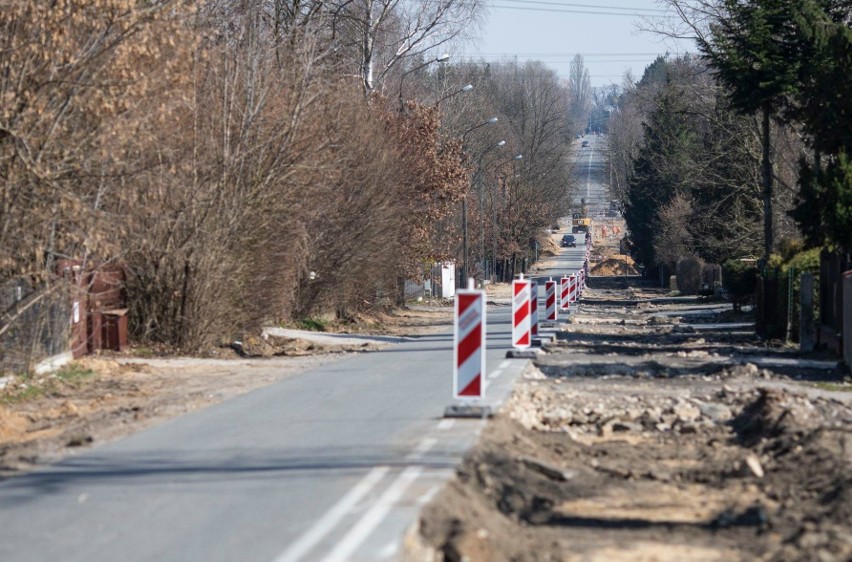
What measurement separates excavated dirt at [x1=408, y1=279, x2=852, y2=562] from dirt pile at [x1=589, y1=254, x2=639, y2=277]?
9091cm

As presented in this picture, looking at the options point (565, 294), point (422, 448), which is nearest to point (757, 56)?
point (565, 294)

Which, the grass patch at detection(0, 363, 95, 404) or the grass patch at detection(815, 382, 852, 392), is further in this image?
the grass patch at detection(815, 382, 852, 392)

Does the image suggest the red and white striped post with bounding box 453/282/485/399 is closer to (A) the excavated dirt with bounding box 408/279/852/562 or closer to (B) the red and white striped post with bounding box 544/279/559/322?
(A) the excavated dirt with bounding box 408/279/852/562

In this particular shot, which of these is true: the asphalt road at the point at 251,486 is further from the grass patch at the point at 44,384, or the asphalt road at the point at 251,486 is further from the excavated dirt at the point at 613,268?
the excavated dirt at the point at 613,268

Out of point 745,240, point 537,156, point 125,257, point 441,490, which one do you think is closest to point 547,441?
point 441,490

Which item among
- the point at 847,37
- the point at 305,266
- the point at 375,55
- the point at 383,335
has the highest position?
the point at 375,55

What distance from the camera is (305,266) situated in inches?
1211

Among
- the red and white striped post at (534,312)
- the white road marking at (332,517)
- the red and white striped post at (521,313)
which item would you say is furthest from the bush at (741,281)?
the white road marking at (332,517)

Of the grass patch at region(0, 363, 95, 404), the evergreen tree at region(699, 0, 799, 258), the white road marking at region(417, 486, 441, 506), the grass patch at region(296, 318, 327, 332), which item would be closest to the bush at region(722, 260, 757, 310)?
the evergreen tree at region(699, 0, 799, 258)

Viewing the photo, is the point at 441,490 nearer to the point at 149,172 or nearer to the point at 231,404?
the point at 231,404

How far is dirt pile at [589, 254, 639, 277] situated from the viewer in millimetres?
109125

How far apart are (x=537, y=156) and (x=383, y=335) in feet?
229

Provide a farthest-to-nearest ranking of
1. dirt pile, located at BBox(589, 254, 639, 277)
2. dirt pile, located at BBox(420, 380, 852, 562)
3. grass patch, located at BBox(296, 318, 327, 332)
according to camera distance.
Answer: dirt pile, located at BBox(589, 254, 639, 277) → grass patch, located at BBox(296, 318, 327, 332) → dirt pile, located at BBox(420, 380, 852, 562)

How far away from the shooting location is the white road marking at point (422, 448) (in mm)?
9362
